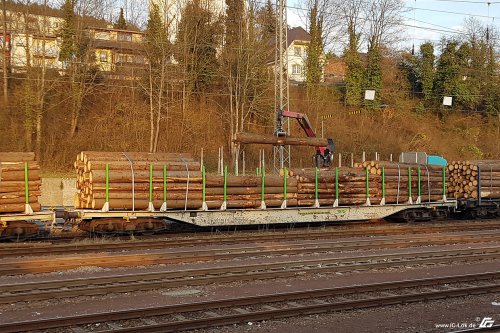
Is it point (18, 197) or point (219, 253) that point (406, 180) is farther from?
point (18, 197)

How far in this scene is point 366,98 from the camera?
160 feet

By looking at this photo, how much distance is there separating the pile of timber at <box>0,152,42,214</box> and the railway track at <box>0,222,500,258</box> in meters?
1.19

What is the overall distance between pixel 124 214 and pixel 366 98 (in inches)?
1381

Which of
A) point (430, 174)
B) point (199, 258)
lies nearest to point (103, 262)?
point (199, 258)

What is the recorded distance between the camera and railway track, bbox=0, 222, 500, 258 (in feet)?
48.0

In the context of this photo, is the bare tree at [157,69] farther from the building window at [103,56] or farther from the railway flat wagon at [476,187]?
the railway flat wagon at [476,187]

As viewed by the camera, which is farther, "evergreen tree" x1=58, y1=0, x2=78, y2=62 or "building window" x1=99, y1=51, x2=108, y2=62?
"building window" x1=99, y1=51, x2=108, y2=62

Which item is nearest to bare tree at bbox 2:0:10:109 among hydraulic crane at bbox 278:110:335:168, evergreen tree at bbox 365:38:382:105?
hydraulic crane at bbox 278:110:335:168

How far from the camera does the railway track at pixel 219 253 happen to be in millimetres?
12273

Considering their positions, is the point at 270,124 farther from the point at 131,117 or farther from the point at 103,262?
the point at 103,262

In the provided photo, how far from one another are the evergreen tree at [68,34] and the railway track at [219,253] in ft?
90.7

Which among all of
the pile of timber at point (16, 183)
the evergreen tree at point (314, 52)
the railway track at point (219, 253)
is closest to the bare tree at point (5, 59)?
the pile of timber at point (16, 183)

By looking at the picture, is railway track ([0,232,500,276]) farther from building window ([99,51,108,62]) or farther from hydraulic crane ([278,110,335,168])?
building window ([99,51,108,62])

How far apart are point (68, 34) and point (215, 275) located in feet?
107
